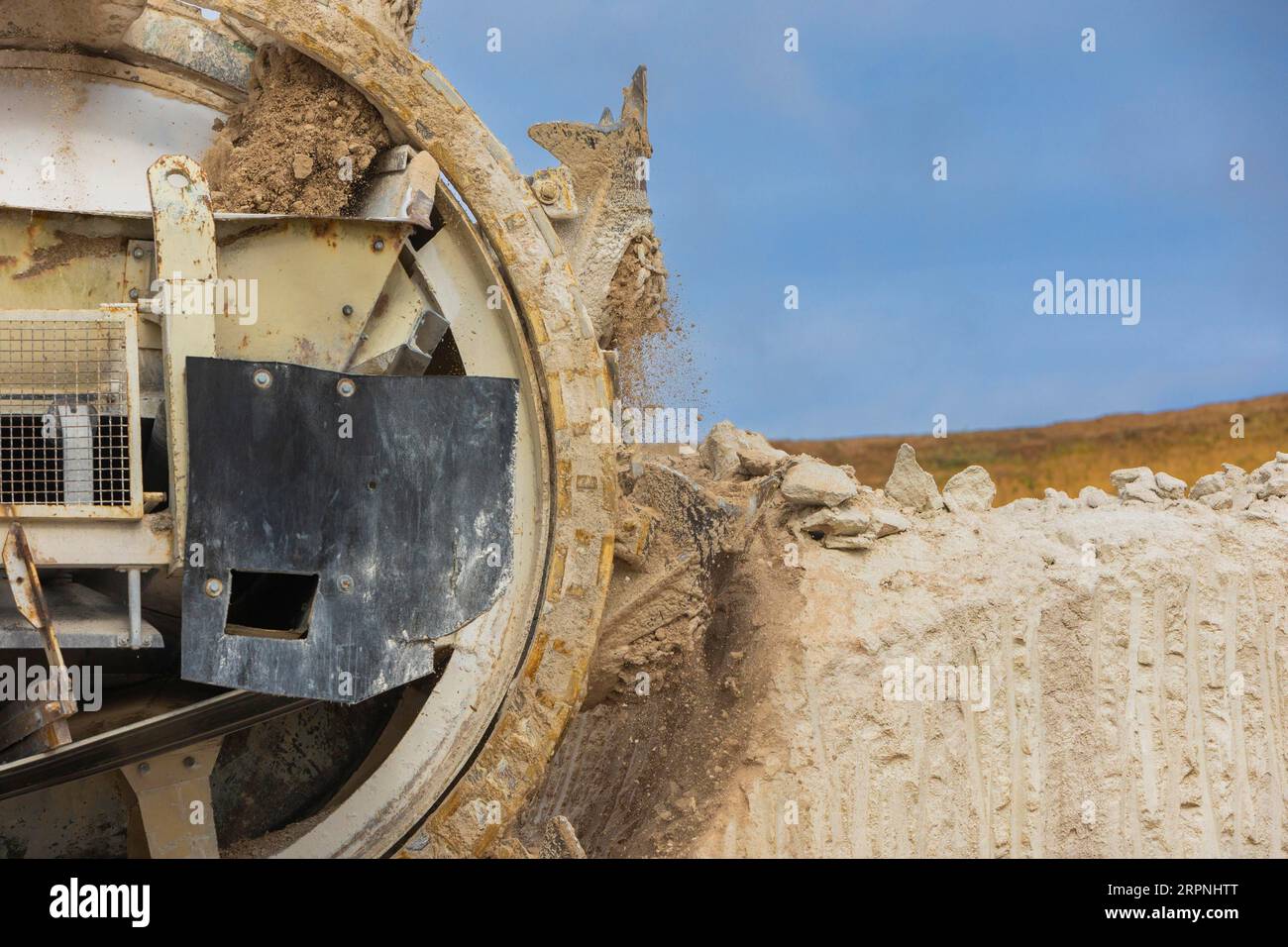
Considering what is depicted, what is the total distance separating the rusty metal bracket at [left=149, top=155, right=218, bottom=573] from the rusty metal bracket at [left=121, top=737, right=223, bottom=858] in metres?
0.94

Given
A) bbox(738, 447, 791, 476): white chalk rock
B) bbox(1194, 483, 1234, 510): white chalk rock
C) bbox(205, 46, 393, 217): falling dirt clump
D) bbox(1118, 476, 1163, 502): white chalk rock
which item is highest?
bbox(205, 46, 393, 217): falling dirt clump

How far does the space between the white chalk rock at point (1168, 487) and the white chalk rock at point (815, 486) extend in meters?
1.75

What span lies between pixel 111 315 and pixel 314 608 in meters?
1.04

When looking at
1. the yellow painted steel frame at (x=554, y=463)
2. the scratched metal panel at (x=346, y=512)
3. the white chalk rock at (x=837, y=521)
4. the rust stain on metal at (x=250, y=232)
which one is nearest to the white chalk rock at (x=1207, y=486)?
the white chalk rock at (x=837, y=521)

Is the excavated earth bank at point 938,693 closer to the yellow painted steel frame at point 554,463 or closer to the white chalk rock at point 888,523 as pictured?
the white chalk rock at point 888,523

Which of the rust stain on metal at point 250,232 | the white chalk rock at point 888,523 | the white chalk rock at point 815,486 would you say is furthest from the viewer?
the white chalk rock at point 888,523

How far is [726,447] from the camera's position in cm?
758

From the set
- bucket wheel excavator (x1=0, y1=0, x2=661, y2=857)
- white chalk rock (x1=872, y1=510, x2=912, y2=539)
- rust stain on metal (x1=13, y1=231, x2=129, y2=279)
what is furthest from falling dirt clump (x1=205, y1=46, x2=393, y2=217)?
white chalk rock (x1=872, y1=510, x2=912, y2=539)

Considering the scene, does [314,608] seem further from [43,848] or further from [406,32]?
[406,32]

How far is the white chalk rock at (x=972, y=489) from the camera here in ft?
22.9

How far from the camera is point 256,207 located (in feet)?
16.1

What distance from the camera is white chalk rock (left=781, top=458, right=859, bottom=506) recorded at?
6.48m

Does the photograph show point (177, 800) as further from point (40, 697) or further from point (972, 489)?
point (972, 489)

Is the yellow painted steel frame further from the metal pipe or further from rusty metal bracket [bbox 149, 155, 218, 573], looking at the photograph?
the metal pipe
